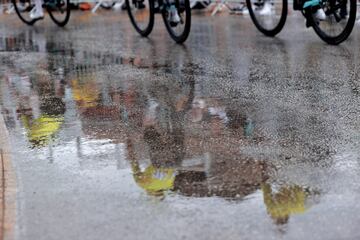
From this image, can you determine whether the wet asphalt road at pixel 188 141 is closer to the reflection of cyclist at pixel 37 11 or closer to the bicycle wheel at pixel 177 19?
the bicycle wheel at pixel 177 19

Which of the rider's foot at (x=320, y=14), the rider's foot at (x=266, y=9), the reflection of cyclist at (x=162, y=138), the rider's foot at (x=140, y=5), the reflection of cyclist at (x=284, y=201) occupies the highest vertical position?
the rider's foot at (x=320, y=14)

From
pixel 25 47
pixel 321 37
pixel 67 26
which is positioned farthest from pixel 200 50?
pixel 67 26

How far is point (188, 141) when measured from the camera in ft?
18.4

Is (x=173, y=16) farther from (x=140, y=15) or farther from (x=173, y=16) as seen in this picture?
(x=140, y=15)

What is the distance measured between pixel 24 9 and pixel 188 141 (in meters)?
10.5

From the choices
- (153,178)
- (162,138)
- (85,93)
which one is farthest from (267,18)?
(153,178)

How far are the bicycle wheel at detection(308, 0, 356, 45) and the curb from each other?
16.9ft

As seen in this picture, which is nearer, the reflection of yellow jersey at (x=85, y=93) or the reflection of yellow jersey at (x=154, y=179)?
the reflection of yellow jersey at (x=154, y=179)

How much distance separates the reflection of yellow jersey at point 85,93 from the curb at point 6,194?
4.46 ft

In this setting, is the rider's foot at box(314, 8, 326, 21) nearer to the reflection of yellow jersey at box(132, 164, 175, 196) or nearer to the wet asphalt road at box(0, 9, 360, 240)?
the wet asphalt road at box(0, 9, 360, 240)

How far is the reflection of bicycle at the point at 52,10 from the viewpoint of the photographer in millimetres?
14145

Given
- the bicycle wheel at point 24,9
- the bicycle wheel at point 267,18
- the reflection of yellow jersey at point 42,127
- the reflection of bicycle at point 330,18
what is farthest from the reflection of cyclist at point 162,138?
the bicycle wheel at point 24,9

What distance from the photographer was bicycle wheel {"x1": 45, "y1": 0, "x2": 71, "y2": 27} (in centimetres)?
1409

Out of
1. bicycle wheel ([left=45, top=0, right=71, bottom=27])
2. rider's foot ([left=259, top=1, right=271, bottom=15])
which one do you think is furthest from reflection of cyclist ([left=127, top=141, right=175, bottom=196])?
bicycle wheel ([left=45, top=0, right=71, bottom=27])
